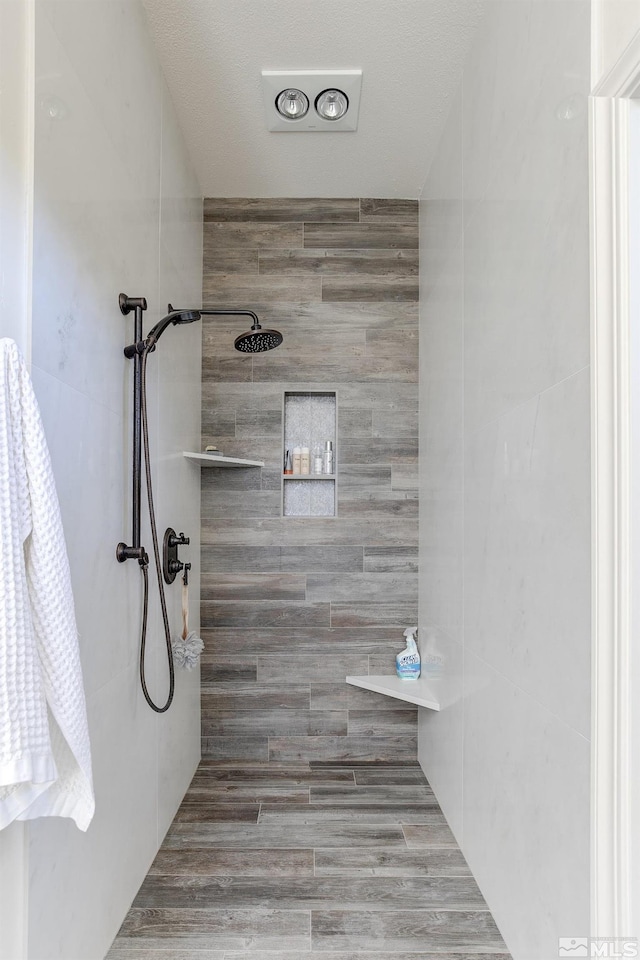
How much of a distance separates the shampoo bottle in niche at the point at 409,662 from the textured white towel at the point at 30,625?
2009 millimetres

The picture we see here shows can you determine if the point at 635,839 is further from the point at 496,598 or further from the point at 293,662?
the point at 293,662

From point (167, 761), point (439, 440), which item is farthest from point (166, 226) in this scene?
point (167, 761)

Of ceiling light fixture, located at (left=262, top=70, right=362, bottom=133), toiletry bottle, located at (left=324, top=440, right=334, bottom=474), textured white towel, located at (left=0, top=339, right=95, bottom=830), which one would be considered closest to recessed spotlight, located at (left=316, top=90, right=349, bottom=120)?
ceiling light fixture, located at (left=262, top=70, right=362, bottom=133)

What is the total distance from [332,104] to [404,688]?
2.37 meters

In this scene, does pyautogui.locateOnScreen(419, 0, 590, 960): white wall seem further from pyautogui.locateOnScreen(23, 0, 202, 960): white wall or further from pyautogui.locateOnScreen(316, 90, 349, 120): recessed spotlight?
pyautogui.locateOnScreen(23, 0, 202, 960): white wall

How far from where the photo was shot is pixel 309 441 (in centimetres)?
327

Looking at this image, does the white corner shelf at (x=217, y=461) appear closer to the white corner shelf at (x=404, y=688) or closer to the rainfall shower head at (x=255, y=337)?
the rainfall shower head at (x=255, y=337)

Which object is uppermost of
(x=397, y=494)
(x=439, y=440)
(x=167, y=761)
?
(x=439, y=440)

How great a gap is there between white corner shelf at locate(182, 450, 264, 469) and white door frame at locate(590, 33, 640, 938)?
1805 mm

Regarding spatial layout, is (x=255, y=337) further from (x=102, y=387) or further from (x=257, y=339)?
(x=102, y=387)

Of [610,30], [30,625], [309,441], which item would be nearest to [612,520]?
[610,30]

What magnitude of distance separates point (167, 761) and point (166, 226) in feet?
6.32

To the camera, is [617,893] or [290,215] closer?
[617,893]

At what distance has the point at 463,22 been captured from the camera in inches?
82.3
